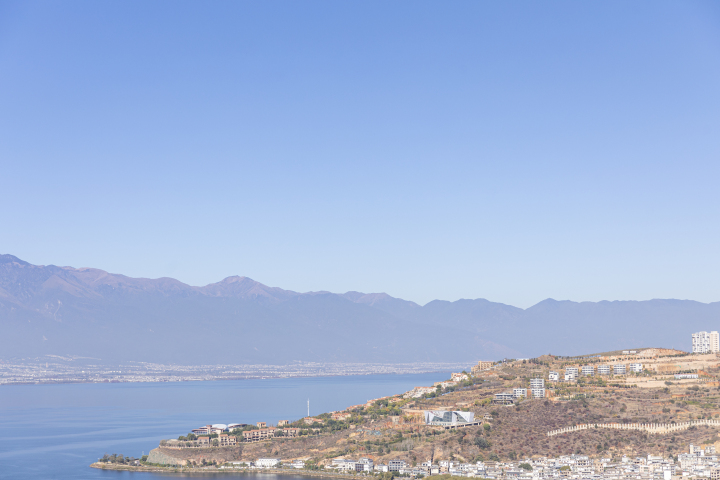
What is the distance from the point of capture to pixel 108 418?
97000 mm

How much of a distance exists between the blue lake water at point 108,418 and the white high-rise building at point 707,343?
38768mm

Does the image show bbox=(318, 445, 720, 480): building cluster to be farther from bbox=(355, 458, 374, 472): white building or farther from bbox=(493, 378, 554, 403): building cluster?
bbox=(493, 378, 554, 403): building cluster

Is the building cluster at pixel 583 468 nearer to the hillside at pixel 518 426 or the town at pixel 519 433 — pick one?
the town at pixel 519 433

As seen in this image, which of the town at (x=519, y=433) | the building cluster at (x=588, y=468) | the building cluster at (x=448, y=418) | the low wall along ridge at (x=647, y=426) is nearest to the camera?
the building cluster at (x=588, y=468)

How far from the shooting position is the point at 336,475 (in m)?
53.2

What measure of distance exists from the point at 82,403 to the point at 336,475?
7962 centimetres

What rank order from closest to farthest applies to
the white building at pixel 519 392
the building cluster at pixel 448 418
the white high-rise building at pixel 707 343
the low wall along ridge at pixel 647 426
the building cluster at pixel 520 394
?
the low wall along ridge at pixel 647 426
the building cluster at pixel 448 418
the building cluster at pixel 520 394
the white building at pixel 519 392
the white high-rise building at pixel 707 343

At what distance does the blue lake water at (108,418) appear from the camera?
6275cm

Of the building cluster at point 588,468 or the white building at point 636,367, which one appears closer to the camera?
the building cluster at point 588,468

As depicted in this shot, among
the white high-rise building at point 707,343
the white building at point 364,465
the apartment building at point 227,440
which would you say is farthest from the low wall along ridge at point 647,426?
the white high-rise building at point 707,343

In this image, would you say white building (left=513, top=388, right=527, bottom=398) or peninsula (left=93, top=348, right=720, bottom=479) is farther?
white building (left=513, top=388, right=527, bottom=398)

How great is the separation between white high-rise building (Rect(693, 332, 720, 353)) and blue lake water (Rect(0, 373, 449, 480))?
38.8 meters

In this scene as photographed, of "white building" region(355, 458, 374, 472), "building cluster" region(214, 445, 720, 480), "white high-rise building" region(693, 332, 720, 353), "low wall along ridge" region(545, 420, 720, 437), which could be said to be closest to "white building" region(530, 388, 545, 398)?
"low wall along ridge" region(545, 420, 720, 437)

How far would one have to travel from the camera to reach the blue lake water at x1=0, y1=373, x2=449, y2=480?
6275 centimetres
